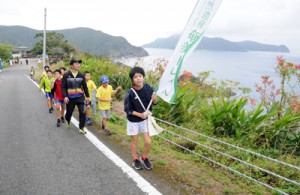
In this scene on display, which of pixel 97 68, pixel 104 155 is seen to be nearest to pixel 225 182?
pixel 104 155

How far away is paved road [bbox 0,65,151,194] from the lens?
3456 millimetres

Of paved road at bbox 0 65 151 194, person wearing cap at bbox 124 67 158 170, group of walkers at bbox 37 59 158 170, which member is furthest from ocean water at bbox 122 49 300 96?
paved road at bbox 0 65 151 194

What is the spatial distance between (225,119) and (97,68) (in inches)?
336

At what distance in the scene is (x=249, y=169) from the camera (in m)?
4.18

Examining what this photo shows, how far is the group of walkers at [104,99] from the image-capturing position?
3.85m

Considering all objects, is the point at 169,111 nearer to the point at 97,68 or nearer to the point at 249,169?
the point at 249,169

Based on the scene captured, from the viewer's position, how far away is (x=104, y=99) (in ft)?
19.3

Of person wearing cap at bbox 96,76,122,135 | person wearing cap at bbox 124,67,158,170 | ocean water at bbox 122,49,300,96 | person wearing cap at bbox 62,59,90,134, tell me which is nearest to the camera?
person wearing cap at bbox 124,67,158,170

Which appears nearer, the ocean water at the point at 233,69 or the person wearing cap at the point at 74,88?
the person wearing cap at the point at 74,88

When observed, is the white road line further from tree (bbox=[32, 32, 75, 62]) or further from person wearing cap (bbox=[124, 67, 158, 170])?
tree (bbox=[32, 32, 75, 62])

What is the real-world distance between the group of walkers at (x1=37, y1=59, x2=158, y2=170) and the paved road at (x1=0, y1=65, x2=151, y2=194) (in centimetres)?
46

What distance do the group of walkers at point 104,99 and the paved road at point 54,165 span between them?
0.46 meters

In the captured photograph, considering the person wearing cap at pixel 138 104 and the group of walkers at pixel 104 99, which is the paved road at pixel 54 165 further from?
the person wearing cap at pixel 138 104

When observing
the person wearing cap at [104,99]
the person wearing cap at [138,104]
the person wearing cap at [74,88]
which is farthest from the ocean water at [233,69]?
the person wearing cap at [74,88]
